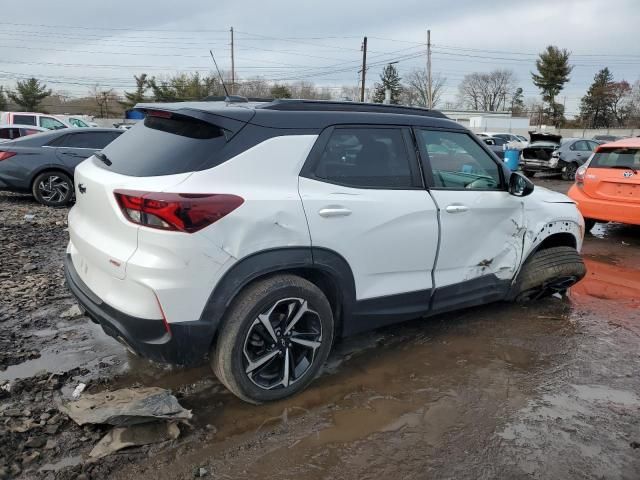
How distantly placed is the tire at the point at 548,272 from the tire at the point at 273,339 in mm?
2193

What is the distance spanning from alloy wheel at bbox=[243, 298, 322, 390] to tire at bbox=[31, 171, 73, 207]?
8.00 m

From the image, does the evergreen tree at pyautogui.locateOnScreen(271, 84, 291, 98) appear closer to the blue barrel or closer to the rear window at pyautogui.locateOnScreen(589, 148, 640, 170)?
the blue barrel

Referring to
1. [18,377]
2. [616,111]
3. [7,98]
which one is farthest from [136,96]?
[616,111]

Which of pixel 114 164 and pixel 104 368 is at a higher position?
pixel 114 164

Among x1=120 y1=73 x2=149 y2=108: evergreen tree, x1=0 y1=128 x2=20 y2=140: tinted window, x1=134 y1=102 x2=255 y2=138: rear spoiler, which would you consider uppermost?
x1=120 y1=73 x2=149 y2=108: evergreen tree

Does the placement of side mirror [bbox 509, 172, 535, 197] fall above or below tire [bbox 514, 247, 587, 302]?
above

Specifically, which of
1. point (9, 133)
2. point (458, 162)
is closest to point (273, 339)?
point (458, 162)

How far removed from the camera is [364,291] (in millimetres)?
3227

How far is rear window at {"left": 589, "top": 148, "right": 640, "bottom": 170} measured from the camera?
23.9ft

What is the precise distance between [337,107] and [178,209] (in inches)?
54.4

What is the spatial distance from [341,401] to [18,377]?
6.93 ft

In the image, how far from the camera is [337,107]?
10.9 ft

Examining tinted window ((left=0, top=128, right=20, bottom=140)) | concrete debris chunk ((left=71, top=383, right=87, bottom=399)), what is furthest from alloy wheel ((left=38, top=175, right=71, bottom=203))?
concrete debris chunk ((left=71, top=383, right=87, bottom=399))

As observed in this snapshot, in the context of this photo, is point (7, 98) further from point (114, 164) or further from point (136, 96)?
point (114, 164)
